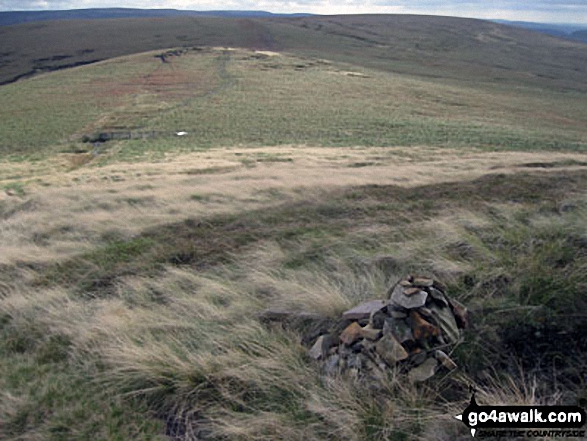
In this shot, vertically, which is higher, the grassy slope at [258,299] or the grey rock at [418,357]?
the grey rock at [418,357]

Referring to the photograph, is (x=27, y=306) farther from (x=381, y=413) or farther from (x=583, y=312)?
(x=583, y=312)

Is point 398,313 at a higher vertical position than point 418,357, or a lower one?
higher

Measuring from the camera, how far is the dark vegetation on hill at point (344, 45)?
81.3 meters

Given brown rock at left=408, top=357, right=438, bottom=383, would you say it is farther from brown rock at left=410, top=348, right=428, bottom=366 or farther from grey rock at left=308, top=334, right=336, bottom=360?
grey rock at left=308, top=334, right=336, bottom=360

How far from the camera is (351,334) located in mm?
3496

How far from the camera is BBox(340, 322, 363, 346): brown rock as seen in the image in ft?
11.4

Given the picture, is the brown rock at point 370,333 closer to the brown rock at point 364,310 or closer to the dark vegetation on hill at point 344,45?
the brown rock at point 364,310

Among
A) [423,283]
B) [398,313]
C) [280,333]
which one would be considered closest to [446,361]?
[398,313]

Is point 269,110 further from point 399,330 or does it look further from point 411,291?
point 399,330

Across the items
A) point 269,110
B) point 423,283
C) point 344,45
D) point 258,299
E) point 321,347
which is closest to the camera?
point 321,347

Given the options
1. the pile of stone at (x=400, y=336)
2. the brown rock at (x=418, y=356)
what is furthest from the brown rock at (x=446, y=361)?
the brown rock at (x=418, y=356)

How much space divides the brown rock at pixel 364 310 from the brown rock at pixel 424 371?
1.87 feet

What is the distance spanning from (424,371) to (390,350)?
0.87ft
